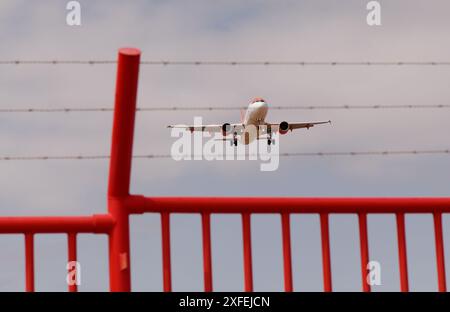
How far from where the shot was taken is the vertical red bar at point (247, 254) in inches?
194

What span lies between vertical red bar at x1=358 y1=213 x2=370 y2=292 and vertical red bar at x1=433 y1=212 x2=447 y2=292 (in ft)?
1.86

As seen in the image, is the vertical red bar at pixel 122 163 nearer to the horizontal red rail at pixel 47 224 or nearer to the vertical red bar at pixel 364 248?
the horizontal red rail at pixel 47 224

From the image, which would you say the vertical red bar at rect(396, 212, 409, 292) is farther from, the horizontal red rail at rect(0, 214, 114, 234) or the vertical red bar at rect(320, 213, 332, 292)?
the horizontal red rail at rect(0, 214, 114, 234)

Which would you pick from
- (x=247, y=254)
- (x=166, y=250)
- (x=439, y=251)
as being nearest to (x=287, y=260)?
(x=247, y=254)

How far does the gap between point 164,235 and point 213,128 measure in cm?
6526

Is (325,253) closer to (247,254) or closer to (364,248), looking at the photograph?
(364,248)

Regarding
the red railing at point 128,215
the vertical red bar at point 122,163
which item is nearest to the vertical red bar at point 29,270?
the red railing at point 128,215

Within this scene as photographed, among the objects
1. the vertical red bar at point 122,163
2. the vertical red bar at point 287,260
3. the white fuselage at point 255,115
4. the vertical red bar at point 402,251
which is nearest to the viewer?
the vertical red bar at point 122,163

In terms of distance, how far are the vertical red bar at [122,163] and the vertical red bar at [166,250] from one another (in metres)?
Answer: 0.22

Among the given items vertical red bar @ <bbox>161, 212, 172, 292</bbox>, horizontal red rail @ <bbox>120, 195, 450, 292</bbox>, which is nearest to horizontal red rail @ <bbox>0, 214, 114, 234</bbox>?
horizontal red rail @ <bbox>120, 195, 450, 292</bbox>
